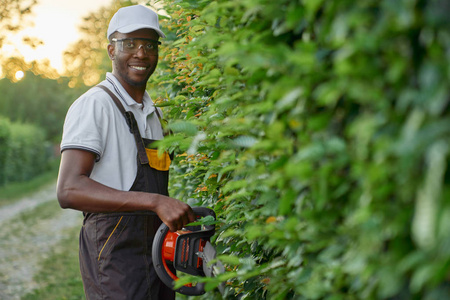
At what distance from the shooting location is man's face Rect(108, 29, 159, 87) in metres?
2.94

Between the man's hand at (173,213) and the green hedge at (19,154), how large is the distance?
63.9 feet

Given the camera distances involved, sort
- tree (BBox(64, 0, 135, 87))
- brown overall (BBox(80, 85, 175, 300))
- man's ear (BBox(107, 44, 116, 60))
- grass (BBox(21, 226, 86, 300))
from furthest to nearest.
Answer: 1. tree (BBox(64, 0, 135, 87))
2. grass (BBox(21, 226, 86, 300))
3. man's ear (BBox(107, 44, 116, 60))
4. brown overall (BBox(80, 85, 175, 300))

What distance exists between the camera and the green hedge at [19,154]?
19781 millimetres

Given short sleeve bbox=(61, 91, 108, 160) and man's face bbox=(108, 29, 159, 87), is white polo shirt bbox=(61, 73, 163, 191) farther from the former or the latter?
man's face bbox=(108, 29, 159, 87)

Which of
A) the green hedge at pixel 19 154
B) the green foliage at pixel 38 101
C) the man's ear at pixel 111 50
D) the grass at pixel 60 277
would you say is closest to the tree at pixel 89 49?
the green foliage at pixel 38 101

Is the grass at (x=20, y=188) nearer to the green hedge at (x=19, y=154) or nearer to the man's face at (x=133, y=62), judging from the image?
the green hedge at (x=19, y=154)

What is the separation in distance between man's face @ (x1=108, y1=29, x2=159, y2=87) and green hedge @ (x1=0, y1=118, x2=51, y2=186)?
1886 cm

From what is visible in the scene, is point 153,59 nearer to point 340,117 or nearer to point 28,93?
point 340,117

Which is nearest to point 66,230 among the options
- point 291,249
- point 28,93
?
point 291,249

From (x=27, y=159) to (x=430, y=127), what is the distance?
25269 millimetres

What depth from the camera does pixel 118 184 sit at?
2.62 m

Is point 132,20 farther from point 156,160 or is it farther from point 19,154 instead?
point 19,154

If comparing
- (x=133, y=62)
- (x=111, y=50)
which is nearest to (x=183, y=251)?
(x=133, y=62)

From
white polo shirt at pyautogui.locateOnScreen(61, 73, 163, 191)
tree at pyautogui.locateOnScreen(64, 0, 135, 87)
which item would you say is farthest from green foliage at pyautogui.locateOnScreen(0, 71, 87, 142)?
white polo shirt at pyautogui.locateOnScreen(61, 73, 163, 191)
